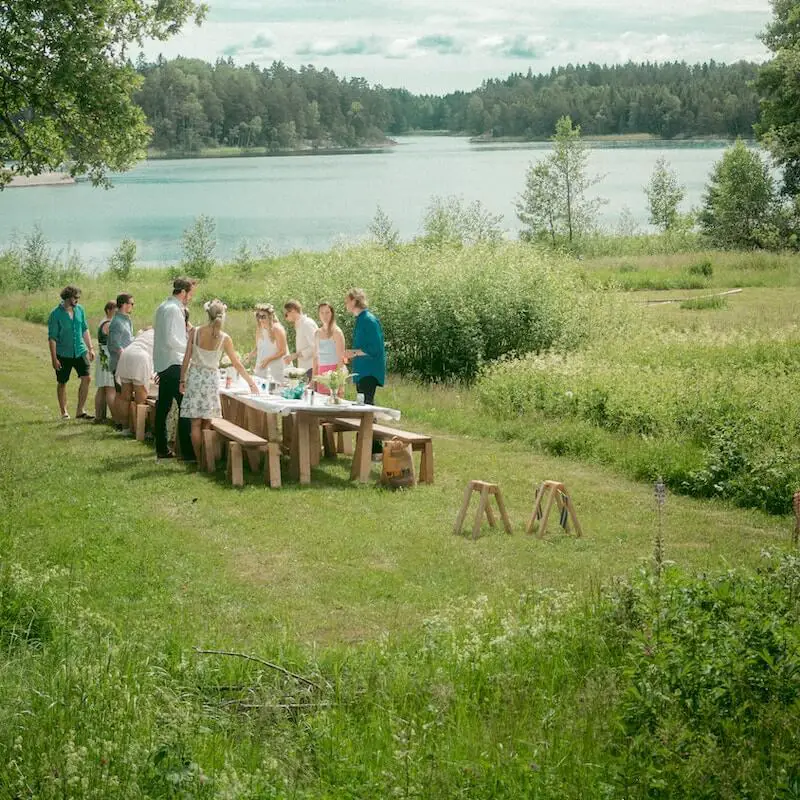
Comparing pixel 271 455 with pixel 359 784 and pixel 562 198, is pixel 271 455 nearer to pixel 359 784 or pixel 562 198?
pixel 359 784

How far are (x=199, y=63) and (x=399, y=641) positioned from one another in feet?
516

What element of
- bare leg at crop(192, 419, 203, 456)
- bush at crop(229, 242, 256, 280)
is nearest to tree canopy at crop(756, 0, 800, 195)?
bush at crop(229, 242, 256, 280)

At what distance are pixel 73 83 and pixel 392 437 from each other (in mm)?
8420

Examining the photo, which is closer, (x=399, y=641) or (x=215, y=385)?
(x=399, y=641)

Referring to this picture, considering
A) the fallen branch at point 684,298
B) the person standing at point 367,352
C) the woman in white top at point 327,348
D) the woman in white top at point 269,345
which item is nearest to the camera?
the person standing at point 367,352

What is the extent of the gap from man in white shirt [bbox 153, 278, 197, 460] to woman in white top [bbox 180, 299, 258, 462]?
27 cm

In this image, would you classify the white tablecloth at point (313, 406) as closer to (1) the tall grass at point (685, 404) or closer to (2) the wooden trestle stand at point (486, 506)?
(2) the wooden trestle stand at point (486, 506)

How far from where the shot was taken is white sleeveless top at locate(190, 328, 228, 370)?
13.8 meters

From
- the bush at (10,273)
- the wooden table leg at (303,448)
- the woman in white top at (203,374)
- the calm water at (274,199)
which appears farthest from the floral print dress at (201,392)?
the calm water at (274,199)

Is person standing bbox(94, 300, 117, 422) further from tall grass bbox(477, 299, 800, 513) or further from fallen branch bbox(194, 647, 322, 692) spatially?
fallen branch bbox(194, 647, 322, 692)

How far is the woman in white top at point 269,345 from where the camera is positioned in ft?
53.5

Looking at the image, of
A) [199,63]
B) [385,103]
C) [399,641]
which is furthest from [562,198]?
[385,103]

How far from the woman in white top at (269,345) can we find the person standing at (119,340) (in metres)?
1.86

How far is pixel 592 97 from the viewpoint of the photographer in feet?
554
